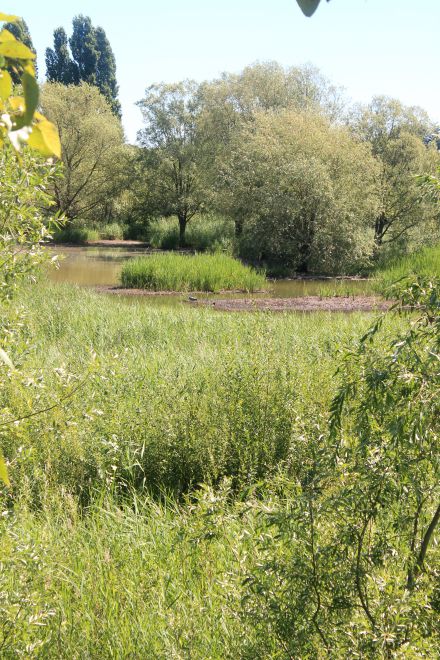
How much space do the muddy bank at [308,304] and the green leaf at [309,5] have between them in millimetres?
14258

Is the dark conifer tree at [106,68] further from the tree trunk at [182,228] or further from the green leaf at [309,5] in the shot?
the green leaf at [309,5]

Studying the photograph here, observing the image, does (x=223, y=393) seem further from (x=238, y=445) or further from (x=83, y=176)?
(x=83, y=176)

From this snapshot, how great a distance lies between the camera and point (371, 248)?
79.8 feet

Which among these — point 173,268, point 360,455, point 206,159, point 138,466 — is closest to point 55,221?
point 138,466

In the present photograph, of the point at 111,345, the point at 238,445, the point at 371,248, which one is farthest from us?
the point at 371,248

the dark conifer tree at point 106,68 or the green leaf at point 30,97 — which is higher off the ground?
the dark conifer tree at point 106,68

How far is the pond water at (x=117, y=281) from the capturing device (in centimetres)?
1842

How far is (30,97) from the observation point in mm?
774

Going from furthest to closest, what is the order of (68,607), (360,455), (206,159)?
1. (206,159)
2. (68,607)
3. (360,455)

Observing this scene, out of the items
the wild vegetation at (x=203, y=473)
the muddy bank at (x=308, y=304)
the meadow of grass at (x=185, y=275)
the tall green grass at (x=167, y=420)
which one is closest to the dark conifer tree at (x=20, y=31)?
the wild vegetation at (x=203, y=473)

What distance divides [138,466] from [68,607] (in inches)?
76.6

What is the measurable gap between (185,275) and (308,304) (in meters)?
3.97

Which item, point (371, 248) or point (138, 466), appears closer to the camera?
point (138, 466)

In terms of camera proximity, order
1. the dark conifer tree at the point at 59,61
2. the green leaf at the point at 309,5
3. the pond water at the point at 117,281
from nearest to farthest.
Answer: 1. the green leaf at the point at 309,5
2. the pond water at the point at 117,281
3. the dark conifer tree at the point at 59,61
